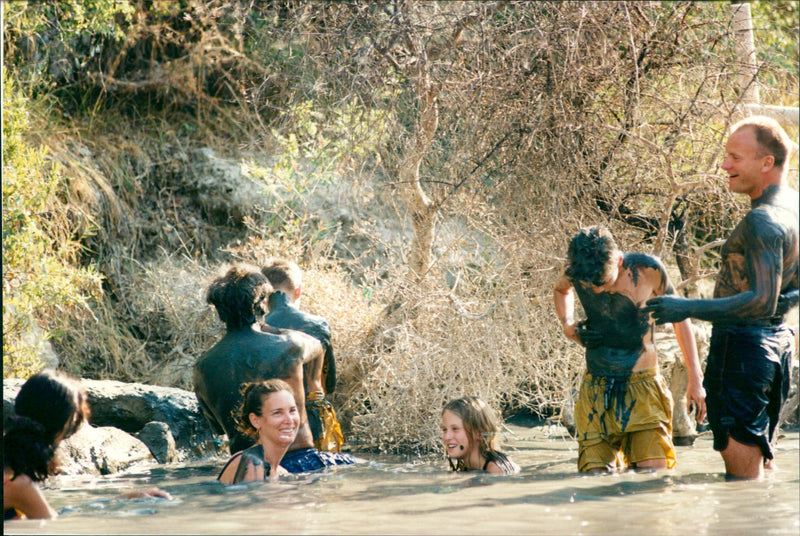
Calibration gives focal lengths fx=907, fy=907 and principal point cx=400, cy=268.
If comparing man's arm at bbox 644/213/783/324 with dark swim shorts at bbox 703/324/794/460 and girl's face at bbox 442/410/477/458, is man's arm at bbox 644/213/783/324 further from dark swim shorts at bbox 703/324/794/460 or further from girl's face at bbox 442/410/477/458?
girl's face at bbox 442/410/477/458

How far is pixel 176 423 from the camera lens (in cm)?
685

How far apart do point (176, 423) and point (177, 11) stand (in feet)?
17.6

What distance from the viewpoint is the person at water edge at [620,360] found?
15.4 ft

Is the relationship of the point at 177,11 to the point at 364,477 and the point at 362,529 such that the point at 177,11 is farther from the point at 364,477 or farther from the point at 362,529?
the point at 362,529

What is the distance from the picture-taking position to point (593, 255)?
15.4ft

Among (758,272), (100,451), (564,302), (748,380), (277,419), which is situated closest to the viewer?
(758,272)

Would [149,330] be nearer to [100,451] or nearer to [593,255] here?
[100,451]

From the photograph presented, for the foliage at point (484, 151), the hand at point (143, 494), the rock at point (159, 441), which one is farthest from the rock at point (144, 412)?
the hand at point (143, 494)

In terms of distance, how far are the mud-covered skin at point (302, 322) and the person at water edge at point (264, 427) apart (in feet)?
3.27

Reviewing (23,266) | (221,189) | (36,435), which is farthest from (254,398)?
(221,189)

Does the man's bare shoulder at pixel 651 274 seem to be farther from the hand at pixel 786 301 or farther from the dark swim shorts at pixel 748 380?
the hand at pixel 786 301

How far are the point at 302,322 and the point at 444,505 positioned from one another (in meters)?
1.94

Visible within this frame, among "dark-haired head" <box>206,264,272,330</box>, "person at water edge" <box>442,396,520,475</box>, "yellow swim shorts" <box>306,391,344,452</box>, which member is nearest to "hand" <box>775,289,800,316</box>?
"person at water edge" <box>442,396,520,475</box>

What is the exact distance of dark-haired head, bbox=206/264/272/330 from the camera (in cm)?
479
